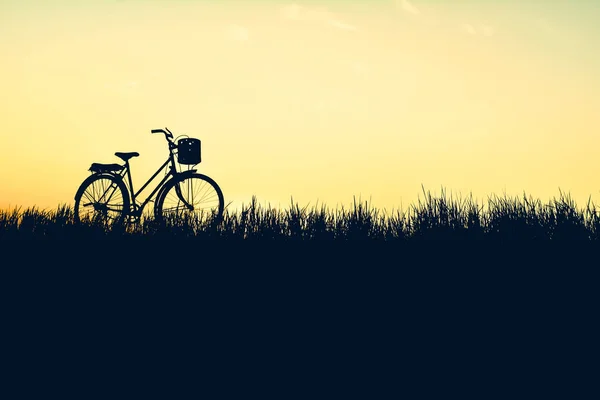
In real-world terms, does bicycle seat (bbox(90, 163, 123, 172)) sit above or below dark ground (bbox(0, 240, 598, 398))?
above

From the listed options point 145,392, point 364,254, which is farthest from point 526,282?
point 145,392

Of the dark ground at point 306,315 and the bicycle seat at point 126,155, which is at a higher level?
the bicycle seat at point 126,155

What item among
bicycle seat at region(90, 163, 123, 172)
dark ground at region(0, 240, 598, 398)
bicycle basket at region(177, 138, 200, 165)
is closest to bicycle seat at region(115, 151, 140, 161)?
bicycle seat at region(90, 163, 123, 172)

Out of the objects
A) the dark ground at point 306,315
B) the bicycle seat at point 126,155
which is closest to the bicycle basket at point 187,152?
the bicycle seat at point 126,155

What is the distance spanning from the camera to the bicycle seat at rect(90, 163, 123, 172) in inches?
429

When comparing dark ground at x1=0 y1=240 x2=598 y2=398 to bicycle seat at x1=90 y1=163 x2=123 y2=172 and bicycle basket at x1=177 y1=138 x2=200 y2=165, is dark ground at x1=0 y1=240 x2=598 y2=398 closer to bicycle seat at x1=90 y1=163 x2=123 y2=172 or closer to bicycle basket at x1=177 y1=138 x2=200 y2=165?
bicycle basket at x1=177 y1=138 x2=200 y2=165

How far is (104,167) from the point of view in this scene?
1098 centimetres

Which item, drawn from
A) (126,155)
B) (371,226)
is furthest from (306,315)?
(126,155)

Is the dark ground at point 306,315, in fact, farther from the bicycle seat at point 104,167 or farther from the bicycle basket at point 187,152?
the bicycle seat at point 104,167

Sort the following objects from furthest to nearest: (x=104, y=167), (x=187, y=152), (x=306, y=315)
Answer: (x=104, y=167), (x=187, y=152), (x=306, y=315)

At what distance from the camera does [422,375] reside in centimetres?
579

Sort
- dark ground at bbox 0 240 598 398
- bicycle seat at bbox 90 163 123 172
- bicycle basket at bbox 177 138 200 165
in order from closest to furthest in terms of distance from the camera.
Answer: dark ground at bbox 0 240 598 398 < bicycle basket at bbox 177 138 200 165 < bicycle seat at bbox 90 163 123 172

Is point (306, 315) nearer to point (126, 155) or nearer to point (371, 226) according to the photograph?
point (371, 226)

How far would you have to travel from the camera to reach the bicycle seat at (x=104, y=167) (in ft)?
35.8
